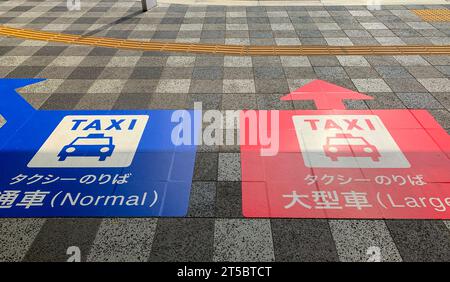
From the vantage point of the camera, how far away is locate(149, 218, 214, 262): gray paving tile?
4531 mm

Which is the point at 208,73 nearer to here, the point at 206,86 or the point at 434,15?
the point at 206,86

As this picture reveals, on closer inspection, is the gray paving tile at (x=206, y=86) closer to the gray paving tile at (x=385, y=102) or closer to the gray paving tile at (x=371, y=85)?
the gray paving tile at (x=371, y=85)

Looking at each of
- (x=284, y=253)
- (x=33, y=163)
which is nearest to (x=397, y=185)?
(x=284, y=253)

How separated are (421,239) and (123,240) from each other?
12.4 feet

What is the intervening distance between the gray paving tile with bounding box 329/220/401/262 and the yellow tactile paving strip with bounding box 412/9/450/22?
32.7ft

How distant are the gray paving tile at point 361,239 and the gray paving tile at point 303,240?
0.11 meters

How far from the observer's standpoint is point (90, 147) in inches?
249

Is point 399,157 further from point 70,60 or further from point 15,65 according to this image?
point 15,65

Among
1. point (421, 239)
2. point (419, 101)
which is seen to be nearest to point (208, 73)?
point (419, 101)

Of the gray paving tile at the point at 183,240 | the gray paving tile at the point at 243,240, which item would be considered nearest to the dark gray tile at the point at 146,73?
the gray paving tile at the point at 183,240

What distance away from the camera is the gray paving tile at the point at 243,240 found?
14.8ft
